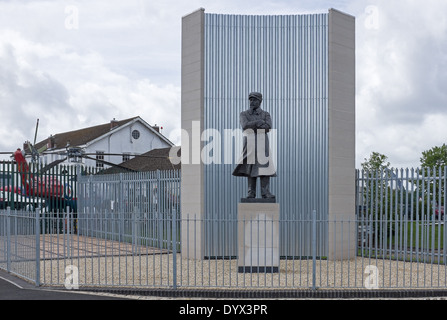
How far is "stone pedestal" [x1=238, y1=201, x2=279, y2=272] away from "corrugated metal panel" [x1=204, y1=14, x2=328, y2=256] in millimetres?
2982

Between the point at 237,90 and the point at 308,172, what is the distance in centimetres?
292

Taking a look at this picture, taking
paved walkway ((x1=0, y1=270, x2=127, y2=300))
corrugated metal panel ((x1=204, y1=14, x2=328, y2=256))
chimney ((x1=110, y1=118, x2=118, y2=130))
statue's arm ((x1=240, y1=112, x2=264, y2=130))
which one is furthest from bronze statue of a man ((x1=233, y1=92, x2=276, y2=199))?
chimney ((x1=110, y1=118, x2=118, y2=130))

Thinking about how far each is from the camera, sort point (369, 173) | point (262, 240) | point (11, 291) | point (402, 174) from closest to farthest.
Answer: point (11, 291)
point (262, 240)
point (402, 174)
point (369, 173)

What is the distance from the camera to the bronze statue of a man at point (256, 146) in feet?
37.7

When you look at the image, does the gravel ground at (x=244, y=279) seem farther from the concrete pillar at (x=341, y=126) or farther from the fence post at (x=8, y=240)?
the concrete pillar at (x=341, y=126)

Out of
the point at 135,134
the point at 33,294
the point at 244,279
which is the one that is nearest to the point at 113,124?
the point at 135,134

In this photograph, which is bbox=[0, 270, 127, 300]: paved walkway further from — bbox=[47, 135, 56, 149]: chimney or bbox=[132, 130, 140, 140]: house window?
bbox=[47, 135, 56, 149]: chimney

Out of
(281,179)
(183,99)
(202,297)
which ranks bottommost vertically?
(202,297)

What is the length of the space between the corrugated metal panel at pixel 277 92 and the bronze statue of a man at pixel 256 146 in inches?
111

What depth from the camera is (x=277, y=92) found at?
14688 millimetres

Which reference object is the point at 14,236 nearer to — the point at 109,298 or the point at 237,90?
the point at 109,298

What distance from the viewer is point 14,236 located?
11906 mm

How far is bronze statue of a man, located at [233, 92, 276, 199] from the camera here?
37.7ft

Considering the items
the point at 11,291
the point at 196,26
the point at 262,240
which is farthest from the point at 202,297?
the point at 196,26
